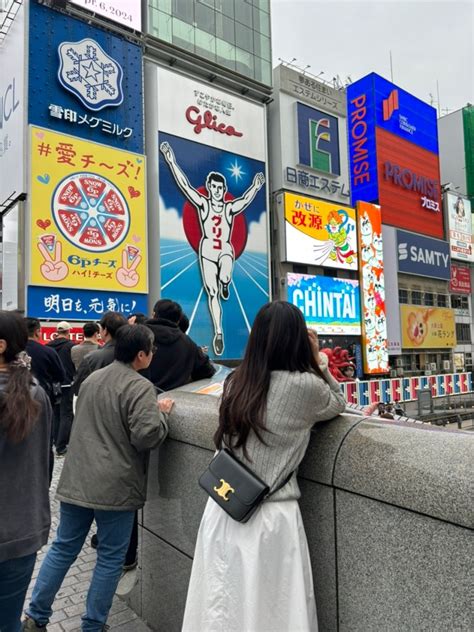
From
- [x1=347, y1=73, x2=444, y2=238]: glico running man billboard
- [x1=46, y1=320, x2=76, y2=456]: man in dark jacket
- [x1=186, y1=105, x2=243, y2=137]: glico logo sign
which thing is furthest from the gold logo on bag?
[x1=347, y1=73, x2=444, y2=238]: glico running man billboard

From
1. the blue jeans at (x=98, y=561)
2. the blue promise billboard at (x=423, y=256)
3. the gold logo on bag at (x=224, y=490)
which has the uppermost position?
the blue promise billboard at (x=423, y=256)

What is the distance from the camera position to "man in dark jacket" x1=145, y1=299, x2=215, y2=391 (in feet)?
11.9

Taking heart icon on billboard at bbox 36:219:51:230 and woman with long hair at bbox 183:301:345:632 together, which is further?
heart icon on billboard at bbox 36:219:51:230

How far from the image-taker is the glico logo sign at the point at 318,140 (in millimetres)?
20688

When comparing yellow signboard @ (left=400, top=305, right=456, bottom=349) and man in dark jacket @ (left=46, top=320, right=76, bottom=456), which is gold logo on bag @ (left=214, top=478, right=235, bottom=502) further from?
yellow signboard @ (left=400, top=305, right=456, bottom=349)

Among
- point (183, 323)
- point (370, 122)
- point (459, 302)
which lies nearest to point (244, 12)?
point (370, 122)

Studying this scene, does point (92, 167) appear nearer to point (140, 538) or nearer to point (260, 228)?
point (260, 228)

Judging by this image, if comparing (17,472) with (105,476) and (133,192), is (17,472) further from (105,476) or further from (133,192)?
(133,192)

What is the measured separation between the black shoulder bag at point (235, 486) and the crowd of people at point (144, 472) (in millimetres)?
32

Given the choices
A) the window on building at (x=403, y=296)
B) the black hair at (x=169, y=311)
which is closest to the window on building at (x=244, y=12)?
the window on building at (x=403, y=296)

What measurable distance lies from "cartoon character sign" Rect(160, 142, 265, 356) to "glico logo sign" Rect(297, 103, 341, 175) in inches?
193

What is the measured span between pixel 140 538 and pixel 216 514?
159 cm

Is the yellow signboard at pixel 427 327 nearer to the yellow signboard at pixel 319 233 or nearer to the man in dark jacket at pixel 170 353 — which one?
the yellow signboard at pixel 319 233

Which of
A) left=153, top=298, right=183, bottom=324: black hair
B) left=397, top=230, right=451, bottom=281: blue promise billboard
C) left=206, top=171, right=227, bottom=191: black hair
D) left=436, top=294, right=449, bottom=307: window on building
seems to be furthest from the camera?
left=436, top=294, right=449, bottom=307: window on building
